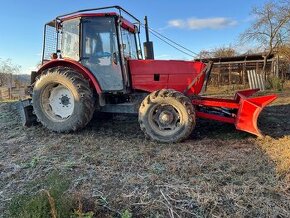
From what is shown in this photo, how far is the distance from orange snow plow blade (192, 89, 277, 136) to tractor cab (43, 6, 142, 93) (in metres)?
1.43

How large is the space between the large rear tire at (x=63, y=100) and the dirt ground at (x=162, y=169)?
251 millimetres

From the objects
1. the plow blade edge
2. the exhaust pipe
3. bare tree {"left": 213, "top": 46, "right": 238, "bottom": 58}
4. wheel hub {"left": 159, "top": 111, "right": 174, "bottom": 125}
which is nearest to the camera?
the plow blade edge

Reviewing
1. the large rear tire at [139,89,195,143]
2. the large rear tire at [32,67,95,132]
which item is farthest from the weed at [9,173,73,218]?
the large rear tire at [32,67,95,132]

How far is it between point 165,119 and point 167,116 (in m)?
0.06

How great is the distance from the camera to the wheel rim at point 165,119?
214 inches

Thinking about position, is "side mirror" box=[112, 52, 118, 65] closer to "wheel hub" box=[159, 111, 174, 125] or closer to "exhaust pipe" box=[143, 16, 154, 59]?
"exhaust pipe" box=[143, 16, 154, 59]

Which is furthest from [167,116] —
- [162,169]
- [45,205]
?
[45,205]

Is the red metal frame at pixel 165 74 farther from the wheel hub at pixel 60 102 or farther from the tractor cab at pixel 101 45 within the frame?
the wheel hub at pixel 60 102

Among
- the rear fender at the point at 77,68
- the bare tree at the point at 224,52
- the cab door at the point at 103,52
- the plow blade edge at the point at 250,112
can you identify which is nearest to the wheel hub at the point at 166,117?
the cab door at the point at 103,52

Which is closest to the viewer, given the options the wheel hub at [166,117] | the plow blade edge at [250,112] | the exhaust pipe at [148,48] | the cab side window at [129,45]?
the plow blade edge at [250,112]

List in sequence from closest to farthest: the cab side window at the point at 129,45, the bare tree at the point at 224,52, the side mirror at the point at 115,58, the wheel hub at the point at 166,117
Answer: the wheel hub at the point at 166,117
the side mirror at the point at 115,58
the cab side window at the point at 129,45
the bare tree at the point at 224,52

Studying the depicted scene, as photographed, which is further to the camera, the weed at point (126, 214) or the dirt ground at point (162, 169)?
the dirt ground at point (162, 169)

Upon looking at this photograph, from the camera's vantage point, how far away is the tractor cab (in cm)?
579

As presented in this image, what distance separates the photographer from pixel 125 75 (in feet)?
19.2
